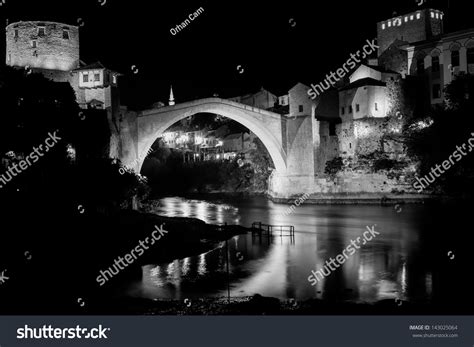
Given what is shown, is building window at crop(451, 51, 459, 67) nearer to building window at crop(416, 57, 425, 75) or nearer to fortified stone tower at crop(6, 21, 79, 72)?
building window at crop(416, 57, 425, 75)

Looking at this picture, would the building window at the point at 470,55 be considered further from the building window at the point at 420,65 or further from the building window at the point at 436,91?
the building window at the point at 420,65

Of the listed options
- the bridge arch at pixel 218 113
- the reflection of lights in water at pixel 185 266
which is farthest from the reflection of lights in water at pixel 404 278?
the bridge arch at pixel 218 113

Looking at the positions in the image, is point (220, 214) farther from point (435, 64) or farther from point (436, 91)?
point (435, 64)

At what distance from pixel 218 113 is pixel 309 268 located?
840 inches

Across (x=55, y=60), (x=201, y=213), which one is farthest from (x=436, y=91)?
(x=55, y=60)

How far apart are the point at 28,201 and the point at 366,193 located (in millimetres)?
21342

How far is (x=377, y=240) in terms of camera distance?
18.9 m

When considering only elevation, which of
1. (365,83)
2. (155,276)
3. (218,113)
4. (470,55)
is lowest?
(155,276)

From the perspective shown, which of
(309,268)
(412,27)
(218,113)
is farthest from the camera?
(412,27)

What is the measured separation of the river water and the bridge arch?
9256 mm

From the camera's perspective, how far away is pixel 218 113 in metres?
34.5

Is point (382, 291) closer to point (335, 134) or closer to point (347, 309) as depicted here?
→ point (347, 309)
